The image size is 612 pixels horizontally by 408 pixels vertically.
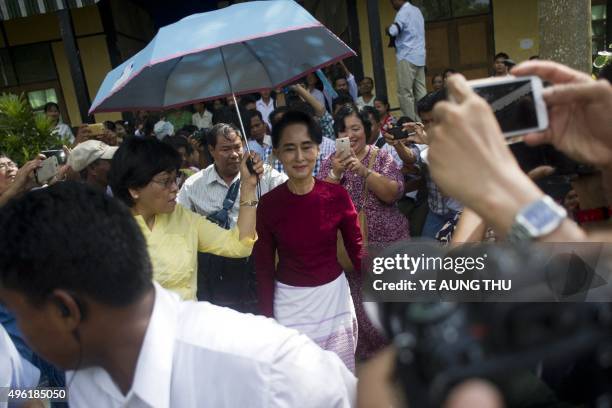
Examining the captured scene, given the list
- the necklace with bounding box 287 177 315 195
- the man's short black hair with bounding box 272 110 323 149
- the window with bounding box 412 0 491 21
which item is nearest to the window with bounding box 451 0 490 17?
the window with bounding box 412 0 491 21

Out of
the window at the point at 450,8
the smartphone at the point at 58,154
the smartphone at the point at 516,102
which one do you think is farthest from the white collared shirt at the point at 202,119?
the smartphone at the point at 516,102

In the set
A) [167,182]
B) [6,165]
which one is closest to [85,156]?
[6,165]

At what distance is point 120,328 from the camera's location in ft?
3.68

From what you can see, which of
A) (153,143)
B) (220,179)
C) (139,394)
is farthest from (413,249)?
(220,179)

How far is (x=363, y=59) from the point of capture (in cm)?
849

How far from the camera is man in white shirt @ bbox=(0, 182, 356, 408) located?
3.51 ft

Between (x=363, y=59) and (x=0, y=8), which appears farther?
(x=363, y=59)

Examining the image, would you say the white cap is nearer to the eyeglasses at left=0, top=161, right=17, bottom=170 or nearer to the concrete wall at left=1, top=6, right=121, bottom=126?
the eyeglasses at left=0, top=161, right=17, bottom=170

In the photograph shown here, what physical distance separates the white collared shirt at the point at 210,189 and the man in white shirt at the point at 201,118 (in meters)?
5.33

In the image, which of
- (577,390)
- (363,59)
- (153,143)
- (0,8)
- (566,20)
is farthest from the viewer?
(363,59)

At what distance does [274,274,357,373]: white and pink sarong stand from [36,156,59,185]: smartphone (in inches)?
→ 60.7

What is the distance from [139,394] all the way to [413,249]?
69 centimetres

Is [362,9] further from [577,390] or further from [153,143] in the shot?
[577,390]

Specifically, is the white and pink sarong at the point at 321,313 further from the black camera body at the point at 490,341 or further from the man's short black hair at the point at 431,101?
the black camera body at the point at 490,341
